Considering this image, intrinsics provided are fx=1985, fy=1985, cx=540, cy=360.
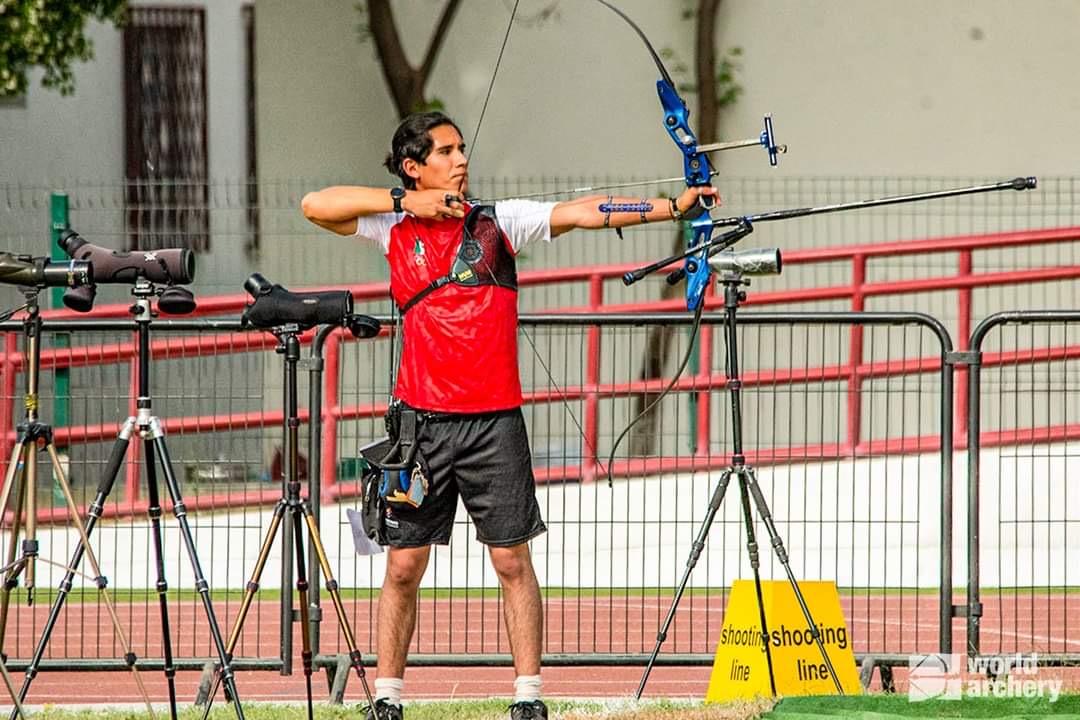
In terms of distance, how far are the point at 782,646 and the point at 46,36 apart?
1139 centimetres

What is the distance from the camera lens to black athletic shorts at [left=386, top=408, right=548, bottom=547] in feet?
21.7

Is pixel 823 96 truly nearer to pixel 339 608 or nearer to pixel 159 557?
pixel 339 608

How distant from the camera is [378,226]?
6832 mm

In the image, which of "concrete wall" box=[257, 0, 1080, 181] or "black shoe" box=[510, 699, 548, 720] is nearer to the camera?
"black shoe" box=[510, 699, 548, 720]

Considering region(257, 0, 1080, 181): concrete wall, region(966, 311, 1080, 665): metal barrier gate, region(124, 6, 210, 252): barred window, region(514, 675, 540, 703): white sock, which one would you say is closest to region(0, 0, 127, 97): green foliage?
region(124, 6, 210, 252): barred window

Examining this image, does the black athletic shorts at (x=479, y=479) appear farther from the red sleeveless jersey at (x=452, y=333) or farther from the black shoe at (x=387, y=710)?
the black shoe at (x=387, y=710)

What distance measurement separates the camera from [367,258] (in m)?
16.8

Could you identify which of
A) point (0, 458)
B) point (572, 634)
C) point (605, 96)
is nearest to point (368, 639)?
point (572, 634)

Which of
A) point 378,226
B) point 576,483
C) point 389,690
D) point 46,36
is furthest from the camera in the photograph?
point 46,36

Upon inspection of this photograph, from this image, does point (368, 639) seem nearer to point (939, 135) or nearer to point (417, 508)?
point (417, 508)

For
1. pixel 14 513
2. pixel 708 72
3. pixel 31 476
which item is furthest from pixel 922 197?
pixel 708 72

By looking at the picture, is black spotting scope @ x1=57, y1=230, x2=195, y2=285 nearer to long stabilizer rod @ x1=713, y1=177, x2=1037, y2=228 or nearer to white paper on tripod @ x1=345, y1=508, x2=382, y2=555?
white paper on tripod @ x1=345, y1=508, x2=382, y2=555

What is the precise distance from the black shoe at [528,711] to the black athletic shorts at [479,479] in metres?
0.53

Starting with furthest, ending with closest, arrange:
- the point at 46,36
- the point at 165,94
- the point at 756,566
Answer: the point at 165,94, the point at 46,36, the point at 756,566
